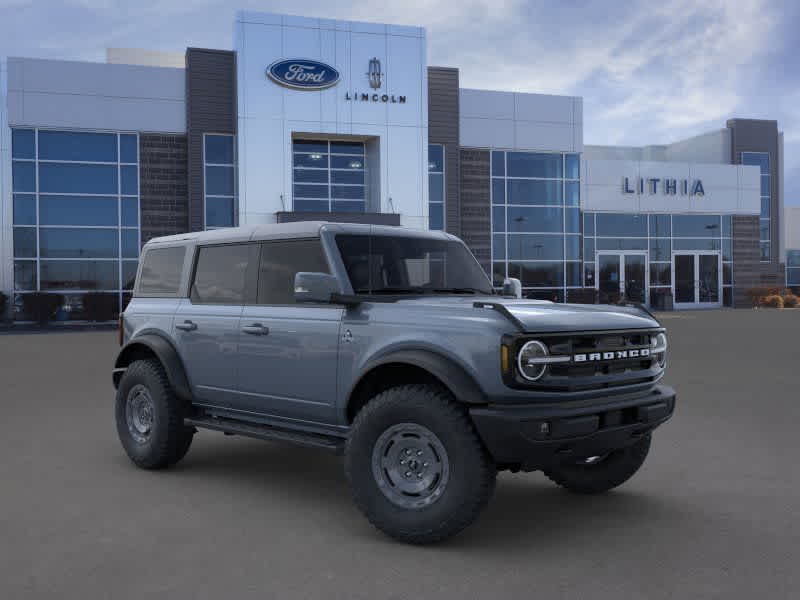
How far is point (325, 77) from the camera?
29.7 m

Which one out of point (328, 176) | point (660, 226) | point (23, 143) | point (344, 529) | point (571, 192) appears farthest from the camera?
point (660, 226)

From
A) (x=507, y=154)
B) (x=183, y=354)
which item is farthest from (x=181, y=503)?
(x=507, y=154)

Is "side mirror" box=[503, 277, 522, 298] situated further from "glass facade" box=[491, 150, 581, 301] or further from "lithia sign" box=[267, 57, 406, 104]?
"glass facade" box=[491, 150, 581, 301]

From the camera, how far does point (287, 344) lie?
5785 mm

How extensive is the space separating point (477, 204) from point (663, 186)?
11891mm

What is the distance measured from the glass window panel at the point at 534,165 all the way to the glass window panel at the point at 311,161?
8.50 meters

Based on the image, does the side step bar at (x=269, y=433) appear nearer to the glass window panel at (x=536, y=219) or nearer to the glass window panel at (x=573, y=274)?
the glass window panel at (x=536, y=219)

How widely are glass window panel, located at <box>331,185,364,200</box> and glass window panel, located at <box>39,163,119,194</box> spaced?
7.95 metres

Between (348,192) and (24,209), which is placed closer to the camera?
(24,209)

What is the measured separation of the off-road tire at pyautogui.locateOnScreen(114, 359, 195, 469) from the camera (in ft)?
21.7

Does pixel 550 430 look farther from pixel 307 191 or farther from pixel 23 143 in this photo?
pixel 23 143

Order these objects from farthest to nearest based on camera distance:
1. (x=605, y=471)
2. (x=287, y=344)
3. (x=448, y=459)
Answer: (x=605, y=471) → (x=287, y=344) → (x=448, y=459)

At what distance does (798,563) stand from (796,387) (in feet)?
26.3

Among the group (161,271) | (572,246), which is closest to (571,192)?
(572,246)
